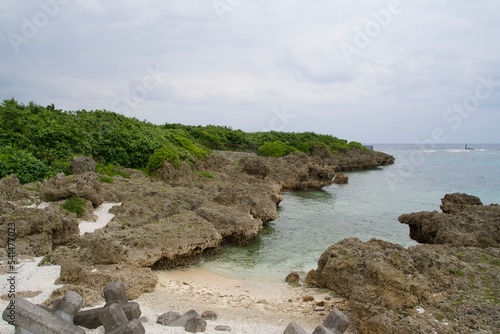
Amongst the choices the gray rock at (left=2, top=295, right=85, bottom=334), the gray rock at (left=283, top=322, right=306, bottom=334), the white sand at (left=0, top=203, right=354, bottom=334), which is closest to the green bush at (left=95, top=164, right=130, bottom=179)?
the white sand at (left=0, top=203, right=354, bottom=334)

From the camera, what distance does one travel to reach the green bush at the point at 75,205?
44.2 ft

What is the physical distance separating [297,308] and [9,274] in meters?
6.20

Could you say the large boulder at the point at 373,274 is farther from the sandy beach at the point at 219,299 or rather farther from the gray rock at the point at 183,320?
the gray rock at the point at 183,320

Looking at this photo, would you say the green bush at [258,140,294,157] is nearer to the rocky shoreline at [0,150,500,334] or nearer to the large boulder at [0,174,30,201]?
the rocky shoreline at [0,150,500,334]

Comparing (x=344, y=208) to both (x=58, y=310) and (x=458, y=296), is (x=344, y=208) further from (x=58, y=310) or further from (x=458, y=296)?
(x=58, y=310)

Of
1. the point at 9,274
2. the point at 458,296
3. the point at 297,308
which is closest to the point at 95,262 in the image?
the point at 9,274

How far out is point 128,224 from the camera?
13.0 meters

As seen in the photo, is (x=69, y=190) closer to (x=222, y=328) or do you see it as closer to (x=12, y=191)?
(x=12, y=191)

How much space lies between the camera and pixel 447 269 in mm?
8945

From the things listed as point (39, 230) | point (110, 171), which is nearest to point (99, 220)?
point (39, 230)

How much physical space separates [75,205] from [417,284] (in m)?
10.6

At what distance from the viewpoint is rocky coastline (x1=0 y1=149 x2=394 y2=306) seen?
937cm

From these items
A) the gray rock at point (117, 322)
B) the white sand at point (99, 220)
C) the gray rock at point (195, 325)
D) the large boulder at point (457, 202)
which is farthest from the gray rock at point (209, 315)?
the large boulder at point (457, 202)

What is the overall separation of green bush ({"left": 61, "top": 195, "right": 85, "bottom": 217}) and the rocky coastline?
0.19 m
